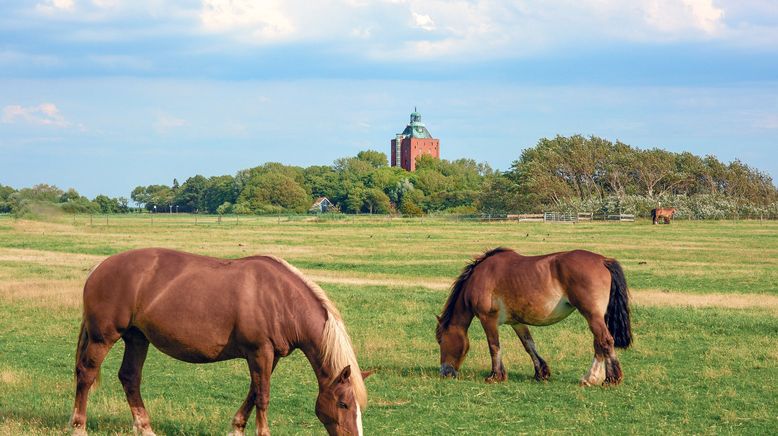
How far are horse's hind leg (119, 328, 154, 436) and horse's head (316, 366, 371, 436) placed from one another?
2150 mm

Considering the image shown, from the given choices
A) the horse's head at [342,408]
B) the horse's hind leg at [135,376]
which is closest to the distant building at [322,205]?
the horse's hind leg at [135,376]

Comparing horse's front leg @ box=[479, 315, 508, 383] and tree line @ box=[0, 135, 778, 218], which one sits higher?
tree line @ box=[0, 135, 778, 218]

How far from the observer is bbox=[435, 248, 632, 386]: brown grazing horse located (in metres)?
11.0

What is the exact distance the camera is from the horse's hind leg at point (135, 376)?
802 centimetres

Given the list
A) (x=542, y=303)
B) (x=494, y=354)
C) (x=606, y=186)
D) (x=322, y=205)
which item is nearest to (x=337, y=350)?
(x=494, y=354)

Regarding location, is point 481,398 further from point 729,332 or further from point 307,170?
point 307,170

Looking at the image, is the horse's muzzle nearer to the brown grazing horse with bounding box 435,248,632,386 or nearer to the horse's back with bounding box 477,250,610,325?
the brown grazing horse with bounding box 435,248,632,386

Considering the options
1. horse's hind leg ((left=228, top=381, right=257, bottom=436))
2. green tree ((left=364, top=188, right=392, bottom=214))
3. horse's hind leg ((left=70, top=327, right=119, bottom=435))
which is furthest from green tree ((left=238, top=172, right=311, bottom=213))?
horse's hind leg ((left=228, top=381, right=257, bottom=436))

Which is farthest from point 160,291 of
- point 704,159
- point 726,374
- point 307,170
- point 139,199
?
point 139,199

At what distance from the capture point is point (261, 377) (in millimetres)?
7457

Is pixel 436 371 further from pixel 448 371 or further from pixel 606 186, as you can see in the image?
pixel 606 186

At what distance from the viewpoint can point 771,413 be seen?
9383mm

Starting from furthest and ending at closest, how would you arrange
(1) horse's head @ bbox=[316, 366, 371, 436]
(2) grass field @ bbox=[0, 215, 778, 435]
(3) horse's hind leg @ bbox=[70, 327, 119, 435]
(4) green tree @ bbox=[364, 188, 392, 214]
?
1. (4) green tree @ bbox=[364, 188, 392, 214]
2. (2) grass field @ bbox=[0, 215, 778, 435]
3. (3) horse's hind leg @ bbox=[70, 327, 119, 435]
4. (1) horse's head @ bbox=[316, 366, 371, 436]

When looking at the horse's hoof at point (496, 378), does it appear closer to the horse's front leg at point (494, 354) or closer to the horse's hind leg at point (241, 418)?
the horse's front leg at point (494, 354)
